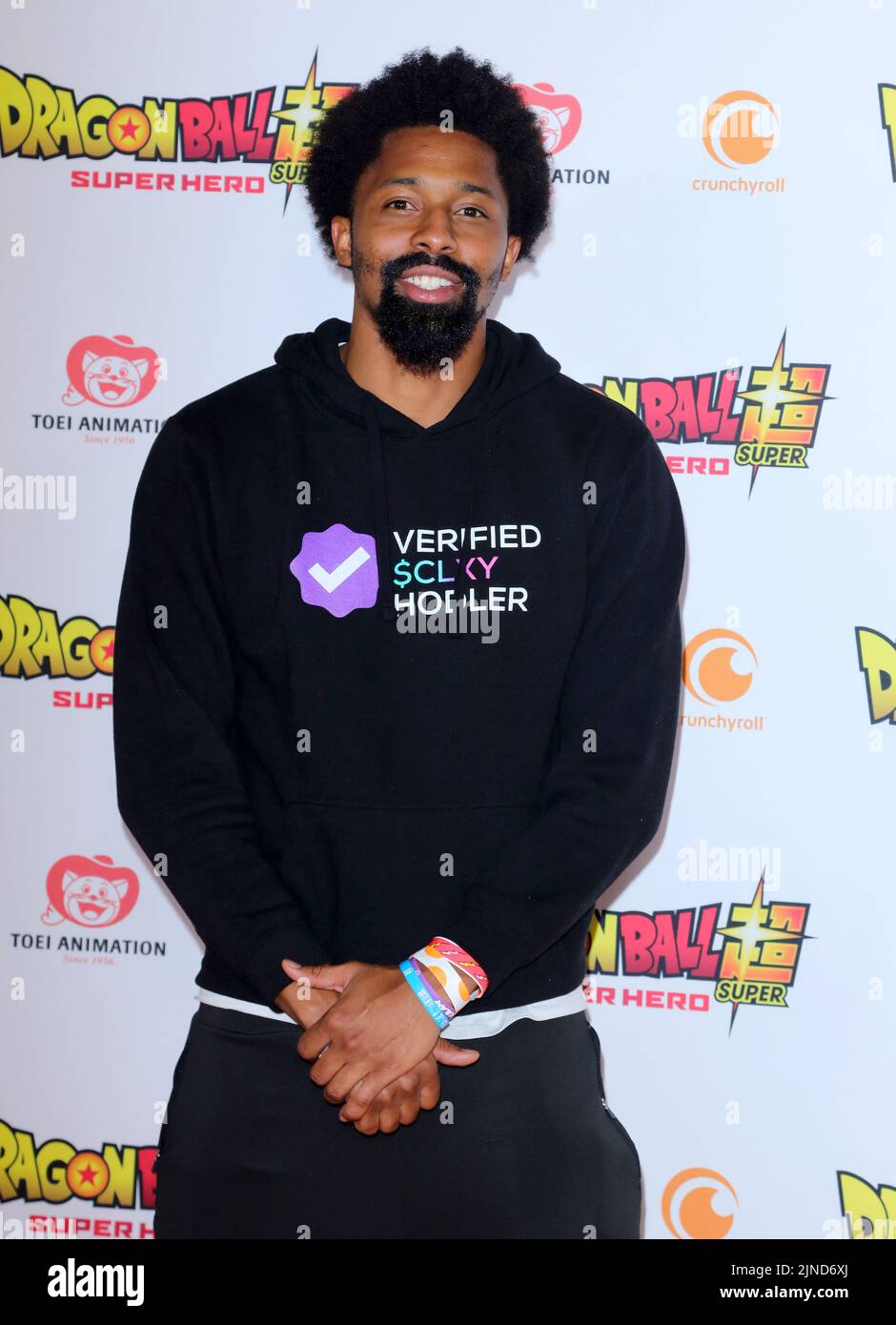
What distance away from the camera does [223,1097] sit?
183 cm

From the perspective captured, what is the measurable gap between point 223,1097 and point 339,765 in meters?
0.51

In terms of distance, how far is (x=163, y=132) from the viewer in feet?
8.45

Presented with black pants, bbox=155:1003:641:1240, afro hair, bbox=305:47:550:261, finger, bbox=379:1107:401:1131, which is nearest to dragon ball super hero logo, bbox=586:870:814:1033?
black pants, bbox=155:1003:641:1240

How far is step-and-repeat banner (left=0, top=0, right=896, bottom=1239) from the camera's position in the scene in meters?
2.47

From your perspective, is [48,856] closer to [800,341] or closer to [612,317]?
[612,317]

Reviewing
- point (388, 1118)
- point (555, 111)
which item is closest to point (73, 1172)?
point (388, 1118)

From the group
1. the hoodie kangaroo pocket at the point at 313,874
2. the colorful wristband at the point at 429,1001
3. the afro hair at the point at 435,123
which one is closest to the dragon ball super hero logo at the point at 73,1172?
the hoodie kangaroo pocket at the point at 313,874

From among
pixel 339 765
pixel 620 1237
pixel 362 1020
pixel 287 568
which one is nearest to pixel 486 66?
pixel 287 568

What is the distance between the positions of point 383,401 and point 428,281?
197 millimetres

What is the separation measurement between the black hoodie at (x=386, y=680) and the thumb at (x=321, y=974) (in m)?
0.03

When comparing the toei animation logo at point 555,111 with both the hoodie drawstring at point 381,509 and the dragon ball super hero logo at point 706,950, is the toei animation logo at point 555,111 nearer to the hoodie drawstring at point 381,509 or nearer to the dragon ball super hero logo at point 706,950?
the hoodie drawstring at point 381,509

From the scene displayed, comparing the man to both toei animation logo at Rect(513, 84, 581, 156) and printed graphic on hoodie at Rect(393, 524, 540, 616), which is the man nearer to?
printed graphic on hoodie at Rect(393, 524, 540, 616)

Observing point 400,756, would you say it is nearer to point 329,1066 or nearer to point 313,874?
point 313,874

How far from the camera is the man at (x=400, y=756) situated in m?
1.78
